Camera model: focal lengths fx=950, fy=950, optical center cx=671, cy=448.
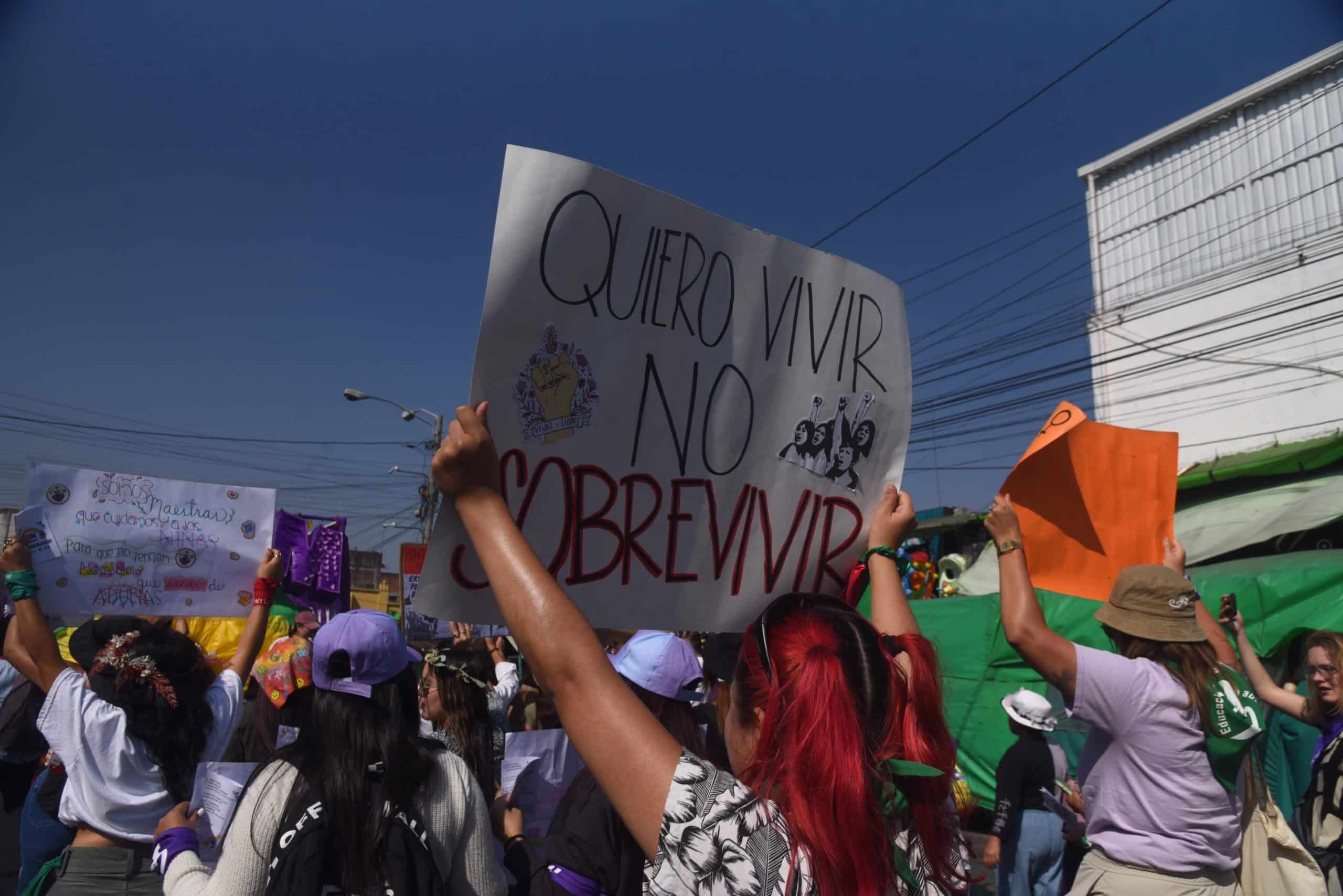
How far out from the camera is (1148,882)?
278cm

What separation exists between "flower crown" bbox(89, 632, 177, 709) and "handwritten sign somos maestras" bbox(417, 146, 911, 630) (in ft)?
5.43

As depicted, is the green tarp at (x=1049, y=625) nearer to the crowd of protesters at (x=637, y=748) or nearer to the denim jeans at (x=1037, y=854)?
the denim jeans at (x=1037, y=854)

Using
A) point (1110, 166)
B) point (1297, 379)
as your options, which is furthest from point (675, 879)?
point (1110, 166)

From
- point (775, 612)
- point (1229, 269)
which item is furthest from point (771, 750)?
point (1229, 269)

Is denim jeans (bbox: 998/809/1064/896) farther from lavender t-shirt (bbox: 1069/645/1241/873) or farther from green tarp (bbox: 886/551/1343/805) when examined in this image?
lavender t-shirt (bbox: 1069/645/1241/873)

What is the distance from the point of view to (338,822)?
82.7 inches

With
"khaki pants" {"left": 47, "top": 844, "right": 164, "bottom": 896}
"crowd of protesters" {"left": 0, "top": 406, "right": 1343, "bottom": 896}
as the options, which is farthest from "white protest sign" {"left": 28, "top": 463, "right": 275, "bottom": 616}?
"khaki pants" {"left": 47, "top": 844, "right": 164, "bottom": 896}

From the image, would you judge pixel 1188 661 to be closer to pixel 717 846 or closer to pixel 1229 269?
pixel 717 846

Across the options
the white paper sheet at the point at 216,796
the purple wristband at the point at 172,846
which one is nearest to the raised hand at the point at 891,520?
the white paper sheet at the point at 216,796

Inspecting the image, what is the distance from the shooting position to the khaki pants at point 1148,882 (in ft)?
9.10

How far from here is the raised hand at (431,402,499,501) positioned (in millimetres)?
1614

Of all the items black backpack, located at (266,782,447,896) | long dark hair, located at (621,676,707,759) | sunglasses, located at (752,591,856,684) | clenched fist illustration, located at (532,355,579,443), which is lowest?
black backpack, located at (266,782,447,896)

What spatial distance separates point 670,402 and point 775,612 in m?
0.85

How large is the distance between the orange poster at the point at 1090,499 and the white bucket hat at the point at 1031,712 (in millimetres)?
2543
